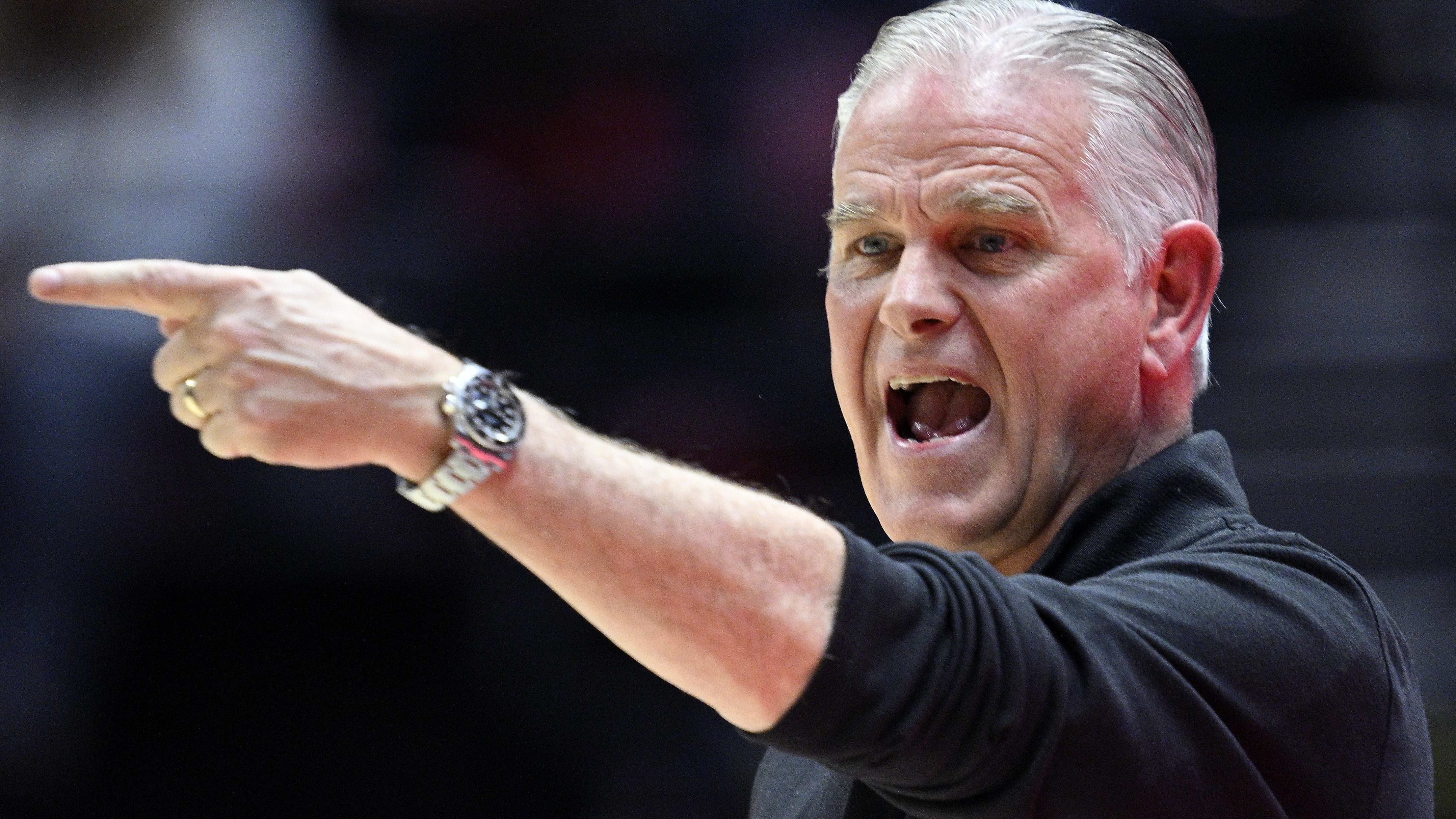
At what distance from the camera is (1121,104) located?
188cm

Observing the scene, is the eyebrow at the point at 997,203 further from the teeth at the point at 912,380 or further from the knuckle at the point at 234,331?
the knuckle at the point at 234,331

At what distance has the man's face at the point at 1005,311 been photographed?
1.85m

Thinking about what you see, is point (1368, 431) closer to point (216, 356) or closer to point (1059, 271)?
point (1059, 271)

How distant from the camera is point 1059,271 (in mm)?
1843

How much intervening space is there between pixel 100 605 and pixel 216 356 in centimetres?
313

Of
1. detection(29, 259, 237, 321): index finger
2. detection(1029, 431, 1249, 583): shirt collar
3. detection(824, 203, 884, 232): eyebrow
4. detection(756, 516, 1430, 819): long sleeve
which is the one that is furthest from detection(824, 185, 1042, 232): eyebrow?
detection(29, 259, 237, 321): index finger

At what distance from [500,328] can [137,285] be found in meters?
3.19

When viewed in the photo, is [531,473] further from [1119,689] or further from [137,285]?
[1119,689]

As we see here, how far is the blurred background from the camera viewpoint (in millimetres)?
3945

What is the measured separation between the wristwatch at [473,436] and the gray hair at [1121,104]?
3.21 ft

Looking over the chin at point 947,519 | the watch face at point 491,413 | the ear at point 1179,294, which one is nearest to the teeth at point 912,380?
the chin at point 947,519

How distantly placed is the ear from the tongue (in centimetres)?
22

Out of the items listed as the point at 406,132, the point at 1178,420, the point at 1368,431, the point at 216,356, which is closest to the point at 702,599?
the point at 216,356

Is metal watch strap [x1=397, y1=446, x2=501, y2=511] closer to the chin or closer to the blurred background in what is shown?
the chin
